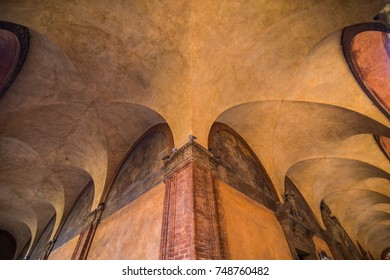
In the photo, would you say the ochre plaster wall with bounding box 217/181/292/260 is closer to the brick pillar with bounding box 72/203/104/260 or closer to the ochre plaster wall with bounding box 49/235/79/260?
the brick pillar with bounding box 72/203/104/260

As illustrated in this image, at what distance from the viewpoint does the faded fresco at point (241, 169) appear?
5391 mm

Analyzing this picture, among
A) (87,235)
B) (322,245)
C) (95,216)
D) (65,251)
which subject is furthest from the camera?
(322,245)

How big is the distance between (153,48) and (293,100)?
438 centimetres

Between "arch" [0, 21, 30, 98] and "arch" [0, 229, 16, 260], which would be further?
"arch" [0, 229, 16, 260]

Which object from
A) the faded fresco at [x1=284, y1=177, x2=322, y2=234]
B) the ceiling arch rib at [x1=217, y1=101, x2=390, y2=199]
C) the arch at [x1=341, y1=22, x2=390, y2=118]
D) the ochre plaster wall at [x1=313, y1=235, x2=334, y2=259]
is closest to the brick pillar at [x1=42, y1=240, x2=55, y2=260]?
the ceiling arch rib at [x1=217, y1=101, x2=390, y2=199]

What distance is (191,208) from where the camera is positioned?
3.47 m

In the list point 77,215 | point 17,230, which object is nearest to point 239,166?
point 77,215

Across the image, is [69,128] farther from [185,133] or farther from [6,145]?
[185,133]

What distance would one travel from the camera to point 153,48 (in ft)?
17.4

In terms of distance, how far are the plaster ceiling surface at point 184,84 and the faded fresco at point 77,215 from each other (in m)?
1.14

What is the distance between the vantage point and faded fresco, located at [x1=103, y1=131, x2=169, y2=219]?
5.41 m

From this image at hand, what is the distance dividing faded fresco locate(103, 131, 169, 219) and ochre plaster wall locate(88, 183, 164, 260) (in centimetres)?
29

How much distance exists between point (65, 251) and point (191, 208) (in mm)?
5903

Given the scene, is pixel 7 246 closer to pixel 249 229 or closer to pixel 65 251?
pixel 65 251
